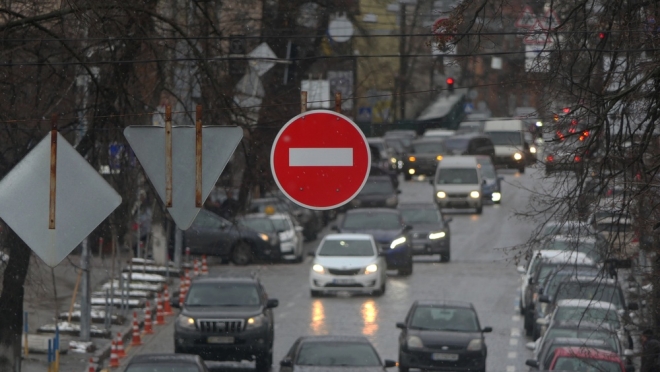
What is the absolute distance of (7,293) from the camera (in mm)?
16656

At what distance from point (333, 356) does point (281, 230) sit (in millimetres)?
16878

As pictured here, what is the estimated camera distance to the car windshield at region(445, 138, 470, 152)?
59.2 m

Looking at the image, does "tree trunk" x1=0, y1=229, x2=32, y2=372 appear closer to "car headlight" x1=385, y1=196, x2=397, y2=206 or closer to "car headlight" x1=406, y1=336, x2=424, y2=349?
"car headlight" x1=406, y1=336, x2=424, y2=349

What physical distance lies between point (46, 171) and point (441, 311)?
1508cm

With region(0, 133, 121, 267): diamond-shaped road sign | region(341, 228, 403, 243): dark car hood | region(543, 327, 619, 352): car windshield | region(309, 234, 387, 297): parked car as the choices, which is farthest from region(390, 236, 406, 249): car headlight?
region(0, 133, 121, 267): diamond-shaped road sign

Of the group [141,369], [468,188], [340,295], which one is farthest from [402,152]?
[141,369]

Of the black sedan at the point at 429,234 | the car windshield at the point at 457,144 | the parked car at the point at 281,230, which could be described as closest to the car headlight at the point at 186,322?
the parked car at the point at 281,230

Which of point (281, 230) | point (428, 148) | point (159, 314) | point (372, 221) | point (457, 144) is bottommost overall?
point (159, 314)

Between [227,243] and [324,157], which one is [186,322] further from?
[324,157]

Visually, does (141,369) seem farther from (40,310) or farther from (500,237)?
(500,237)

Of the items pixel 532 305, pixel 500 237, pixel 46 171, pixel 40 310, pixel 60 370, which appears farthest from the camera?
pixel 500 237

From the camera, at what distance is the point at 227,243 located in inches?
1385

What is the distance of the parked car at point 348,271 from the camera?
29.3 m

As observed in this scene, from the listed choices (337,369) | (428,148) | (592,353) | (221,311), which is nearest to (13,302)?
(337,369)
